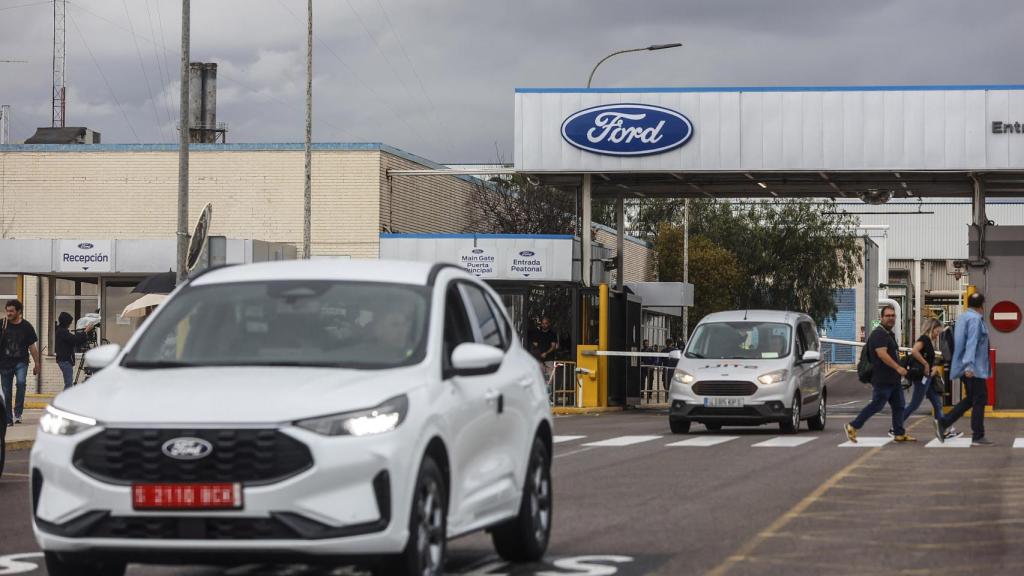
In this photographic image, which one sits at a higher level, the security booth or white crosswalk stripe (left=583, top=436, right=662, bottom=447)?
the security booth

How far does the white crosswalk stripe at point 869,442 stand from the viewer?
22.5 m

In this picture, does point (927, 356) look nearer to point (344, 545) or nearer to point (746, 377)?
point (746, 377)

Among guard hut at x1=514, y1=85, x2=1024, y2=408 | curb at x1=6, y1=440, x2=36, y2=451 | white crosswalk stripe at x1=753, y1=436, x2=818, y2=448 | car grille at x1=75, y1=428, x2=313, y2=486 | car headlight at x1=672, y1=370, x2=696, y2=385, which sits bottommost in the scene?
curb at x1=6, y1=440, x2=36, y2=451

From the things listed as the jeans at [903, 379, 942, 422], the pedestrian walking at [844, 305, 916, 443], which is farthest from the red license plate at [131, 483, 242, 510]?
the jeans at [903, 379, 942, 422]

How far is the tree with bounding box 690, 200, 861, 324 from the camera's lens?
239ft

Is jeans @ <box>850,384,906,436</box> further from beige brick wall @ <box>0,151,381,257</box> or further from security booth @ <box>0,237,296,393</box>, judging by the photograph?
beige brick wall @ <box>0,151,381,257</box>

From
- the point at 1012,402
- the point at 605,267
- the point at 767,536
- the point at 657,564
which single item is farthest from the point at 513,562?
the point at 605,267

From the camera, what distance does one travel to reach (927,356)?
24219mm

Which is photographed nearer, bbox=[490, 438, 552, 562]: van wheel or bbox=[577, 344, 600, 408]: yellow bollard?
bbox=[490, 438, 552, 562]: van wheel

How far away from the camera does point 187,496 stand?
7676 mm

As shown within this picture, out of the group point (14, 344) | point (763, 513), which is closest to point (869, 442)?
point (763, 513)

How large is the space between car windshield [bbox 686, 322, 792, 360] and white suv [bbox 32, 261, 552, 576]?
1718 cm

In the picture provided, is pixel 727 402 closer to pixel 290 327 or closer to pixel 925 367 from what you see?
pixel 925 367

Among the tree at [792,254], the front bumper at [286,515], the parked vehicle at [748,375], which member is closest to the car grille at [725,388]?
the parked vehicle at [748,375]
